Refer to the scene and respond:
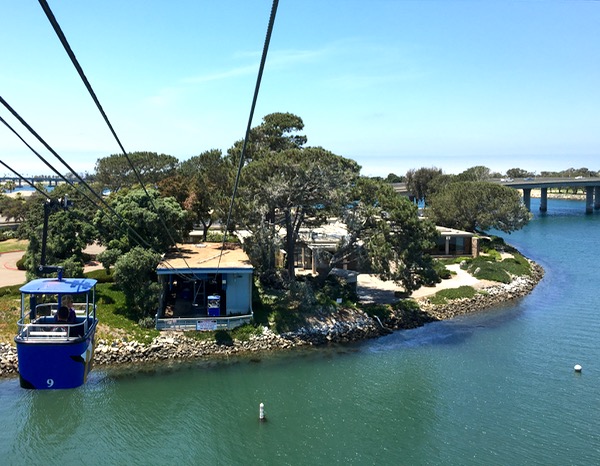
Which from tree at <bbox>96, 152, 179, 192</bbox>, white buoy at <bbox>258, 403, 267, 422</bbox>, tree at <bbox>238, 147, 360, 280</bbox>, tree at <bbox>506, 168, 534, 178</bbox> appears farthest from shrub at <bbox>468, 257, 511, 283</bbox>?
tree at <bbox>506, 168, 534, 178</bbox>

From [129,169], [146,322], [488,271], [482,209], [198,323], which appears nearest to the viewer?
[146,322]

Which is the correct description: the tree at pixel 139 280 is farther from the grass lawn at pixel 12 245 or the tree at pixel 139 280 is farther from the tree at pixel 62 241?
the grass lawn at pixel 12 245

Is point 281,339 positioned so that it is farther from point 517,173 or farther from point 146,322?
point 517,173

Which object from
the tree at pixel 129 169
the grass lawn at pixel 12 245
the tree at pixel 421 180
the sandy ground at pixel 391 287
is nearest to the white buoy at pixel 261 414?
the sandy ground at pixel 391 287

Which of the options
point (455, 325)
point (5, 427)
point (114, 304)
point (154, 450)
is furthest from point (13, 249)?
point (455, 325)

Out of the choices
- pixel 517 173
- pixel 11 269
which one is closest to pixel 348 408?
pixel 11 269

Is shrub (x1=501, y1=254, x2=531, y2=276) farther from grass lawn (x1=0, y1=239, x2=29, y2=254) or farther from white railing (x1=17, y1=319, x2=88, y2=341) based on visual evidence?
grass lawn (x1=0, y1=239, x2=29, y2=254)
